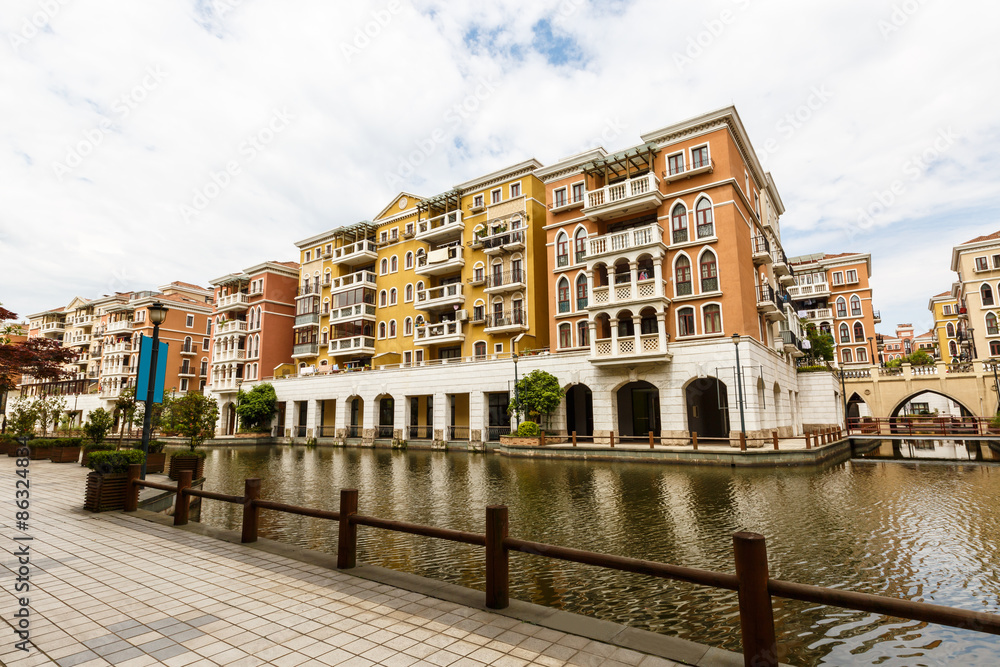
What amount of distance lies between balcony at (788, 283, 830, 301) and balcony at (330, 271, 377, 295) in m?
44.8

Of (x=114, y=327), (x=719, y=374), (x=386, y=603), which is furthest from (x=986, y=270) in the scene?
(x=114, y=327)

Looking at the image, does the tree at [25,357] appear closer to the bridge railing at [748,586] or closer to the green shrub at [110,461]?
the green shrub at [110,461]

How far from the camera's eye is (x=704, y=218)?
Answer: 2694cm

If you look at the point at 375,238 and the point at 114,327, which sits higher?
the point at 375,238

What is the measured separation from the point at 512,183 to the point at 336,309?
18861 millimetres

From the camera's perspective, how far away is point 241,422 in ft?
139

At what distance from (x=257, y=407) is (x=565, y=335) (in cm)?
2670

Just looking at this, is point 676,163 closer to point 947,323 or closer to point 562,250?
point 562,250

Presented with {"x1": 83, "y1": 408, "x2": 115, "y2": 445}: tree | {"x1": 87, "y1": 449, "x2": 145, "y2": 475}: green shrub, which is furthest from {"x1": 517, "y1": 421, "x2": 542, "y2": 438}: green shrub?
{"x1": 87, "y1": 449, "x2": 145, "y2": 475}: green shrub

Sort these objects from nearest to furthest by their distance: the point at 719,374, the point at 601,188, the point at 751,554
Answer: the point at 751,554 → the point at 719,374 → the point at 601,188

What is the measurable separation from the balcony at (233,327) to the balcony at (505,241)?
89.7 ft

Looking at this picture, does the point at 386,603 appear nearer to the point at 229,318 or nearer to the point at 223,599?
the point at 223,599

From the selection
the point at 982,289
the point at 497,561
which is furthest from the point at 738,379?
the point at 982,289

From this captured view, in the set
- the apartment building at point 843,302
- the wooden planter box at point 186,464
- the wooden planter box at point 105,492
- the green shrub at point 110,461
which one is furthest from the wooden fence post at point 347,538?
the apartment building at point 843,302
